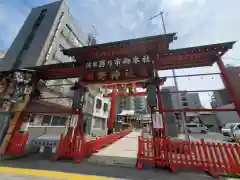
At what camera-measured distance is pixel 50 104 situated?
9.52 metres

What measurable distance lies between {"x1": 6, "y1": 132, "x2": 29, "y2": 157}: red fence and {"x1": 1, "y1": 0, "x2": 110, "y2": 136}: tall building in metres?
3.04

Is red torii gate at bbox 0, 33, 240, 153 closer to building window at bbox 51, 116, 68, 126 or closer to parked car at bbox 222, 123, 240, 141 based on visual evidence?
building window at bbox 51, 116, 68, 126

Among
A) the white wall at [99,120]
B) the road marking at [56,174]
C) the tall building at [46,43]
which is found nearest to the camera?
the road marking at [56,174]

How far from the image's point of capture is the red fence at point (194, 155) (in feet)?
13.2

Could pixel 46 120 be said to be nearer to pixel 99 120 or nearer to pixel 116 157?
pixel 116 157

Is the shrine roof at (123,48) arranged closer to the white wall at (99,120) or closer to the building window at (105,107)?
the white wall at (99,120)

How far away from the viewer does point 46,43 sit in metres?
11.0

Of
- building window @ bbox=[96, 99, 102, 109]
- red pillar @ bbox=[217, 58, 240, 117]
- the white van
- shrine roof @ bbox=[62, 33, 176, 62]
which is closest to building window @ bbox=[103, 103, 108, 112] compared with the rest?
building window @ bbox=[96, 99, 102, 109]

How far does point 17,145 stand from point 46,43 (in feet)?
29.4

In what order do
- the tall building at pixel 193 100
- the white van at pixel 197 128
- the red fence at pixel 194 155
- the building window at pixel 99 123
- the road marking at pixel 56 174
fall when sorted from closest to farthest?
the road marking at pixel 56 174
the red fence at pixel 194 155
the building window at pixel 99 123
the white van at pixel 197 128
the tall building at pixel 193 100

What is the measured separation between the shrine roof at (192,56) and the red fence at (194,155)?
12.8 ft

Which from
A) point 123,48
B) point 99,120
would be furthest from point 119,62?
point 99,120

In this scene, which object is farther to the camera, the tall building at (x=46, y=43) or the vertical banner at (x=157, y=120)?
the tall building at (x=46, y=43)

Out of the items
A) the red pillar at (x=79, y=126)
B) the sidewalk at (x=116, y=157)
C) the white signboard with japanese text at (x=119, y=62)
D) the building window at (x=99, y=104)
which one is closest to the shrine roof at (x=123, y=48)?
the white signboard with japanese text at (x=119, y=62)
